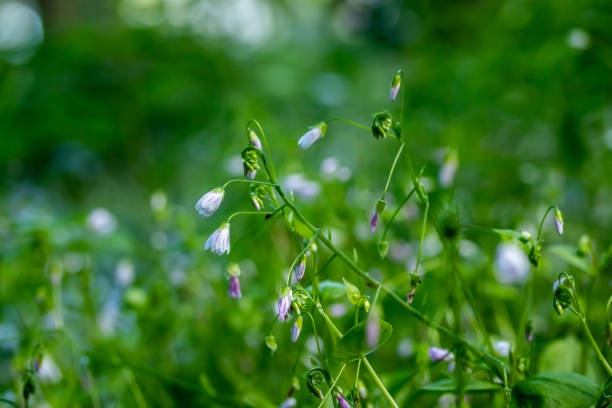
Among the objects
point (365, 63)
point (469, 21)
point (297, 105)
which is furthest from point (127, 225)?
point (469, 21)

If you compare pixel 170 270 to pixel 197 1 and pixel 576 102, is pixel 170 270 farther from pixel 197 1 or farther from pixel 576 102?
pixel 197 1

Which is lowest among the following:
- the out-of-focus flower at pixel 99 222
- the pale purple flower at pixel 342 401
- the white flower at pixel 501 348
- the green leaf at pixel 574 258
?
the white flower at pixel 501 348

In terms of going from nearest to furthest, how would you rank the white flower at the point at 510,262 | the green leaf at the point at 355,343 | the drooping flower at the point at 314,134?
the green leaf at the point at 355,343, the drooping flower at the point at 314,134, the white flower at the point at 510,262

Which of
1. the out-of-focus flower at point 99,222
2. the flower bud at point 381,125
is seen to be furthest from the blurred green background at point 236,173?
the flower bud at point 381,125

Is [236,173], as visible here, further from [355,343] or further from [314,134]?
[355,343]

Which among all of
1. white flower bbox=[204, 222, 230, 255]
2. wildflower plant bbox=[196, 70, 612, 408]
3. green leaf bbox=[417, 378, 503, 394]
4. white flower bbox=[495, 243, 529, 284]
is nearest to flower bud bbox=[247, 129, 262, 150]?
wildflower plant bbox=[196, 70, 612, 408]

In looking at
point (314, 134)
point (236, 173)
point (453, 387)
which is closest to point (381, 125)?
point (314, 134)

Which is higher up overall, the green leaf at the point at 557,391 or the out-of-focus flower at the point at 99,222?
the out-of-focus flower at the point at 99,222

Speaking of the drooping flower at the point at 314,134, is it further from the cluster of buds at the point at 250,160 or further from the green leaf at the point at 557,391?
the green leaf at the point at 557,391
